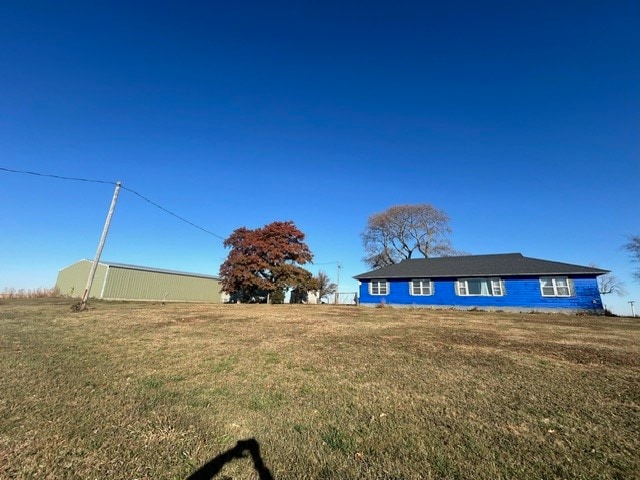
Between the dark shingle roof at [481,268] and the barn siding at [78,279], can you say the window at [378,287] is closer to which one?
the dark shingle roof at [481,268]

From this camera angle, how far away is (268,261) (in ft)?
102

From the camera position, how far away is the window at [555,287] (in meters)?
21.3

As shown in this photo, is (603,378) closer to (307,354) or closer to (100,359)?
(307,354)

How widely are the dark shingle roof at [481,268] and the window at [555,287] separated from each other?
59 centimetres

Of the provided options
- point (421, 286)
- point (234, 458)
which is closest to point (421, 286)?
point (421, 286)

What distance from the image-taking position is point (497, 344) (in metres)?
8.03

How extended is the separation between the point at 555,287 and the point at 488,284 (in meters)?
4.17

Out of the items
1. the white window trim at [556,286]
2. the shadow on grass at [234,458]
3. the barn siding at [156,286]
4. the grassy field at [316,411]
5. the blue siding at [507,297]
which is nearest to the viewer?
the shadow on grass at [234,458]

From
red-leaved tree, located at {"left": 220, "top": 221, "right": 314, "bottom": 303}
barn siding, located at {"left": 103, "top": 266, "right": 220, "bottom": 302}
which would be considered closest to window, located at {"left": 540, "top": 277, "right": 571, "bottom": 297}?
red-leaved tree, located at {"left": 220, "top": 221, "right": 314, "bottom": 303}

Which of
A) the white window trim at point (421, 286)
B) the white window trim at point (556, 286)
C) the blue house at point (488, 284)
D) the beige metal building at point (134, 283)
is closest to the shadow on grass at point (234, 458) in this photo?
the blue house at point (488, 284)

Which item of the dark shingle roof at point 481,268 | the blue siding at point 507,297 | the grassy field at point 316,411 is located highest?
the dark shingle roof at point 481,268

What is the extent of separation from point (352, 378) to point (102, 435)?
3420 mm

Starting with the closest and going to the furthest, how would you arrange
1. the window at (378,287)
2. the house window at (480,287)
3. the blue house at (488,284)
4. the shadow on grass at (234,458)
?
the shadow on grass at (234,458) → the blue house at (488,284) → the house window at (480,287) → the window at (378,287)

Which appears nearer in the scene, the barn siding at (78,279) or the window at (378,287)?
the window at (378,287)
